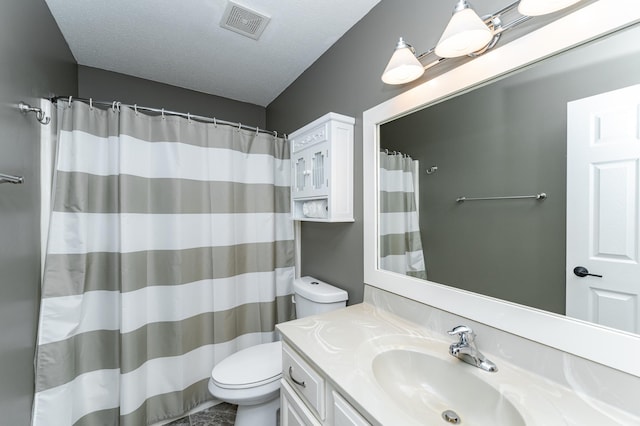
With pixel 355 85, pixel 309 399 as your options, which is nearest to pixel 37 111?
pixel 355 85

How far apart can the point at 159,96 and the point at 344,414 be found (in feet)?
8.16

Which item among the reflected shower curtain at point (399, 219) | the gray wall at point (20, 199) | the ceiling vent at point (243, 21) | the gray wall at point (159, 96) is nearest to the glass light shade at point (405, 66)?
the reflected shower curtain at point (399, 219)

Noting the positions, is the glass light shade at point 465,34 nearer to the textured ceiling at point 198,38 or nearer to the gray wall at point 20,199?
the textured ceiling at point 198,38

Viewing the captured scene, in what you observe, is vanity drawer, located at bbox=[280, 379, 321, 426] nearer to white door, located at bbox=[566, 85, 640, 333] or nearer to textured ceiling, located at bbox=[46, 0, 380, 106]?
white door, located at bbox=[566, 85, 640, 333]

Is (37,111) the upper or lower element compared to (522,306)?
upper

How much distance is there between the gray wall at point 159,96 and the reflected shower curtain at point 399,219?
1.72 meters

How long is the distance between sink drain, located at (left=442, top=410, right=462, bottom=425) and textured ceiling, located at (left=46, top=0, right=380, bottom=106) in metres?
1.77

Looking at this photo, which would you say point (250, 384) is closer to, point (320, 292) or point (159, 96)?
point (320, 292)

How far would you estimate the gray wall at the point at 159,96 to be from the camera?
1893 mm

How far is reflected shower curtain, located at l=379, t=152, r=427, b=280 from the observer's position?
118cm

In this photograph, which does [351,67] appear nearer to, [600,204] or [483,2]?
[483,2]

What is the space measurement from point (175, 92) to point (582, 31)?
2.49 meters

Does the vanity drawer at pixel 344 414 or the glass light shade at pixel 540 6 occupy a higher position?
the glass light shade at pixel 540 6

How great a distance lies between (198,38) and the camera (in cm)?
159
